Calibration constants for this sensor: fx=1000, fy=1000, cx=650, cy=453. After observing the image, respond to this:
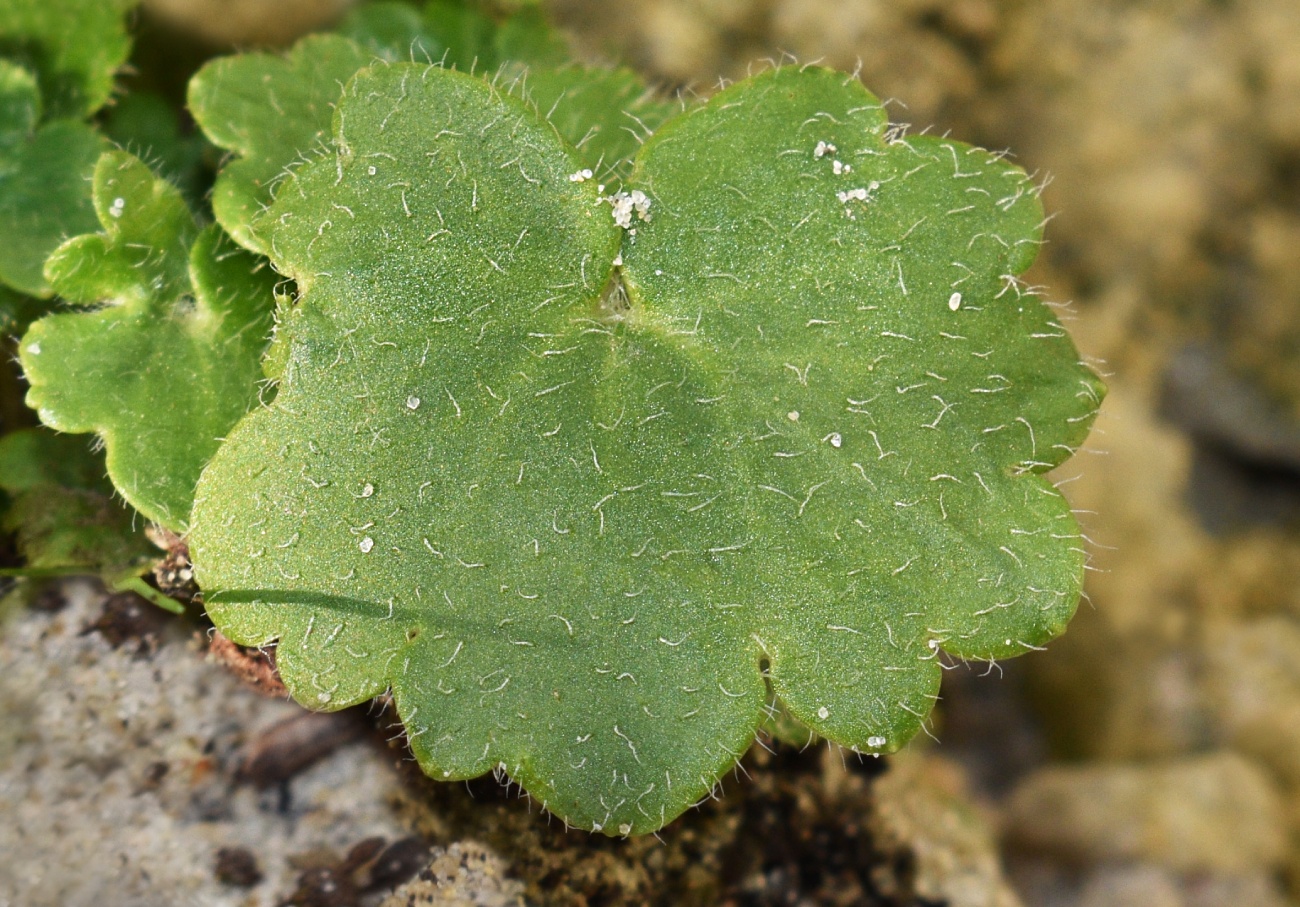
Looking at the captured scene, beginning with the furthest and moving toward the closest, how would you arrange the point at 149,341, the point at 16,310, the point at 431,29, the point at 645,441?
1. the point at 431,29
2. the point at 16,310
3. the point at 149,341
4. the point at 645,441

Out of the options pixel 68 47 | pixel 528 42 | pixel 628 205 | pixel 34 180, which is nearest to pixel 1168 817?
pixel 628 205

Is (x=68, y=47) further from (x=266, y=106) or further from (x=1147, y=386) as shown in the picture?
(x=1147, y=386)

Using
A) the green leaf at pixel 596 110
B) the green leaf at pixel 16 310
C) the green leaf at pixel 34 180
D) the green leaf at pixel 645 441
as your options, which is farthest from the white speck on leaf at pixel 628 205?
the green leaf at pixel 16 310

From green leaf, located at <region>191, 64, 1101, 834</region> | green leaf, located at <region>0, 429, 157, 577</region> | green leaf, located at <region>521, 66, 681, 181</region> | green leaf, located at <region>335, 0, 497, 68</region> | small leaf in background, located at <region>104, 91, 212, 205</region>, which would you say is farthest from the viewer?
green leaf, located at <region>335, 0, 497, 68</region>

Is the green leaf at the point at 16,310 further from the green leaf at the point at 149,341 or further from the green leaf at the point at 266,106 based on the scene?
the green leaf at the point at 266,106

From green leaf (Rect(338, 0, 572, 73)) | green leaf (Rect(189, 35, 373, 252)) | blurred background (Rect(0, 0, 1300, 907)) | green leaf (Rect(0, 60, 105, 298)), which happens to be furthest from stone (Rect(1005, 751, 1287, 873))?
green leaf (Rect(0, 60, 105, 298))

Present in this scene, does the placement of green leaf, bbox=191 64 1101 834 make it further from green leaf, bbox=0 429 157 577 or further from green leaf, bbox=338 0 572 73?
green leaf, bbox=338 0 572 73
